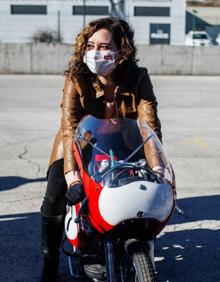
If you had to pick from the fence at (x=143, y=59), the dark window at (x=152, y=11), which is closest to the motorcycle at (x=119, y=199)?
the fence at (x=143, y=59)

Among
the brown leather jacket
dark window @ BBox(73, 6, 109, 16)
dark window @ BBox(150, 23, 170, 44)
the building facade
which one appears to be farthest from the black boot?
dark window @ BBox(73, 6, 109, 16)

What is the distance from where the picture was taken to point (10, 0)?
213 ft

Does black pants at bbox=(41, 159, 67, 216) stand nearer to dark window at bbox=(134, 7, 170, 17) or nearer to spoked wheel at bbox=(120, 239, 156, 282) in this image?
spoked wheel at bbox=(120, 239, 156, 282)

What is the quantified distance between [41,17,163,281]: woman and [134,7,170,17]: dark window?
211 ft

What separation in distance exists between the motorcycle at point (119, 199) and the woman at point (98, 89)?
0.78 ft

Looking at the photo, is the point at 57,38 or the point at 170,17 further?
the point at 170,17

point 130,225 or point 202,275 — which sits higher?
point 130,225

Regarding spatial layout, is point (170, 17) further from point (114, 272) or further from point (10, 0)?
point (114, 272)

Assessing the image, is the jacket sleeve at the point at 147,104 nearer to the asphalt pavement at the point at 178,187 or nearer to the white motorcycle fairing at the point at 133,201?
the white motorcycle fairing at the point at 133,201

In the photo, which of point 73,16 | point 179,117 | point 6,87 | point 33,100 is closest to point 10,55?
point 6,87

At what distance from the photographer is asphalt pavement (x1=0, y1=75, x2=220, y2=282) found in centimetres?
472

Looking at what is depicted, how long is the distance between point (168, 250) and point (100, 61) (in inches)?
75.5

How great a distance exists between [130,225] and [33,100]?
546 inches

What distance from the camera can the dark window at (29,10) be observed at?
2554 inches
